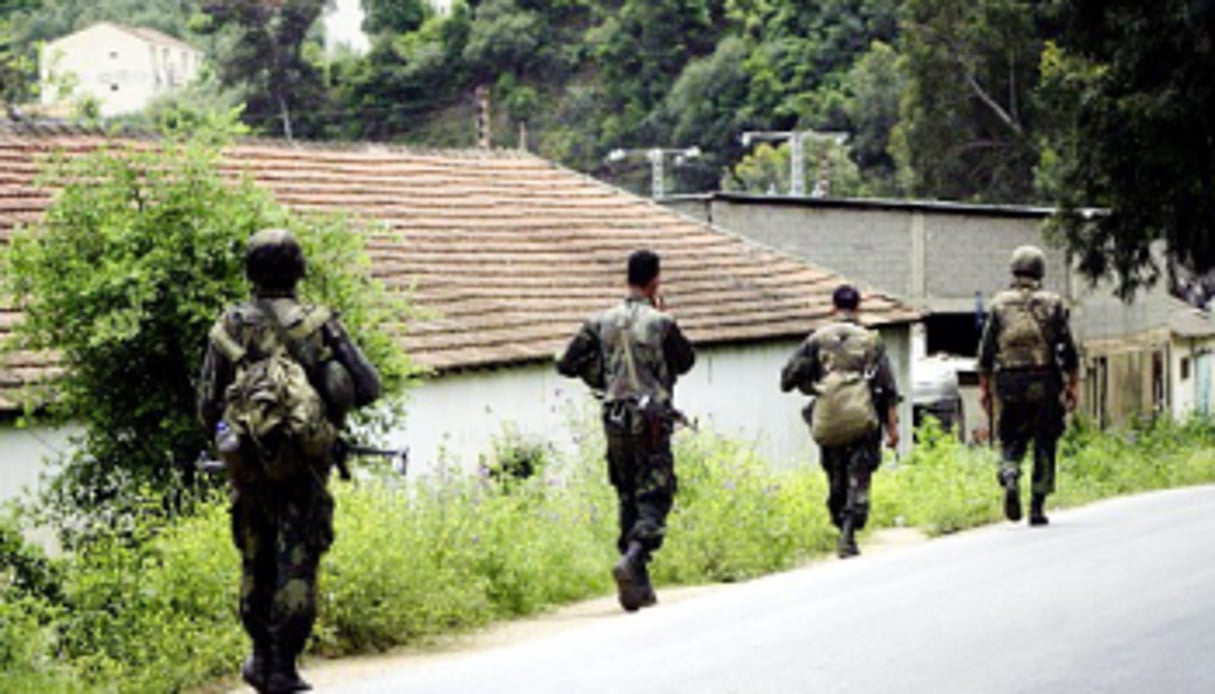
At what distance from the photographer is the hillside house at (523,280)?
23047 mm

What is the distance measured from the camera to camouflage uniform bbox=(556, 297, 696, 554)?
1263 centimetres

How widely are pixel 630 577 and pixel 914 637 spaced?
2.84 meters

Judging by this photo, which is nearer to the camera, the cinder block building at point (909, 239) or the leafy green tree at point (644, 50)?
the cinder block building at point (909, 239)

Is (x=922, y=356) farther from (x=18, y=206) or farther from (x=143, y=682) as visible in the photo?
(x=143, y=682)

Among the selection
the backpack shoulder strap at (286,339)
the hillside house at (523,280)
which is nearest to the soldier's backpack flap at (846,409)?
the hillside house at (523,280)

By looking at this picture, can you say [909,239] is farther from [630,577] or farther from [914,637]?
[914,637]

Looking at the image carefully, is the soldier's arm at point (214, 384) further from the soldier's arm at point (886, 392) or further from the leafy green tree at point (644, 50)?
the leafy green tree at point (644, 50)

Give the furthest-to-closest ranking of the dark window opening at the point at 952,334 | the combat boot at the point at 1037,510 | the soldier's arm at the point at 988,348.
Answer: the dark window opening at the point at 952,334, the soldier's arm at the point at 988,348, the combat boot at the point at 1037,510

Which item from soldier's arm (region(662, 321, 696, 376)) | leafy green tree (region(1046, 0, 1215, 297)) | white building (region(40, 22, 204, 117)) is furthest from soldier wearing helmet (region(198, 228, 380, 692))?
white building (region(40, 22, 204, 117))

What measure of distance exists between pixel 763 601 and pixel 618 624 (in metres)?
0.82

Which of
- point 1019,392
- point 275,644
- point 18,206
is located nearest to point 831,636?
point 275,644

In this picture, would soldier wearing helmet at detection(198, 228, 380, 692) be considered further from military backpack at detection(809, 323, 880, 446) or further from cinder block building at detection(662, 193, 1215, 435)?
cinder block building at detection(662, 193, 1215, 435)

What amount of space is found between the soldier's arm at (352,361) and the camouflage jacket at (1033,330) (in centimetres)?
769

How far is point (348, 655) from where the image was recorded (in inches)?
451
